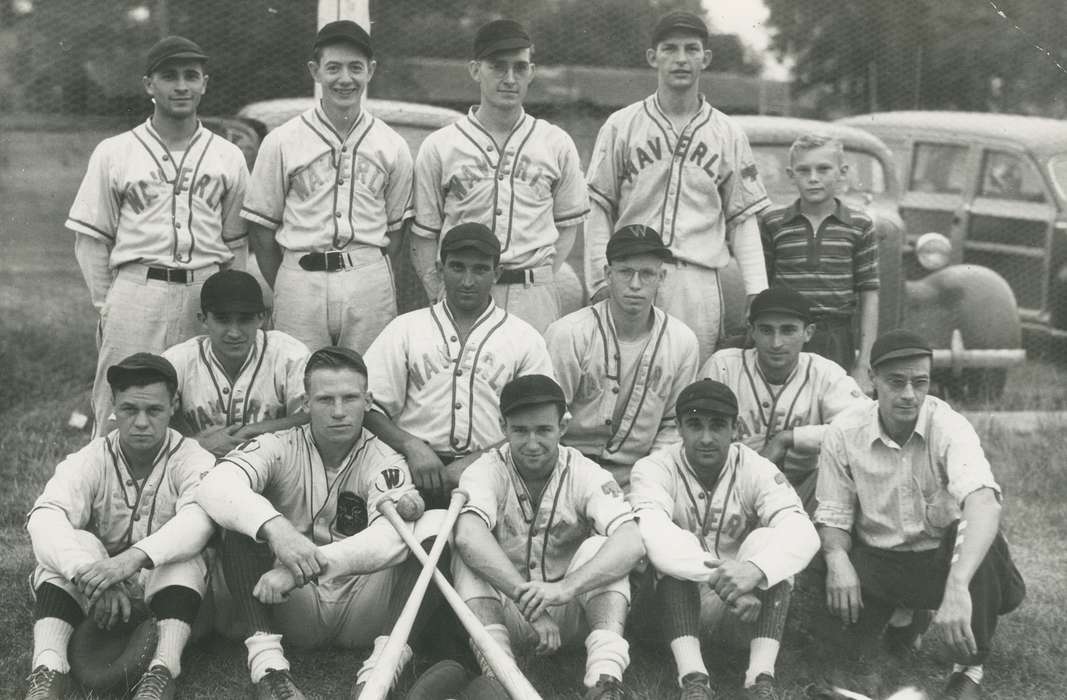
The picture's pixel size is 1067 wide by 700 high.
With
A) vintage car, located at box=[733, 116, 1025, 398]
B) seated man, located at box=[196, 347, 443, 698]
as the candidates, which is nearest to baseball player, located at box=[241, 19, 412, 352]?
seated man, located at box=[196, 347, 443, 698]

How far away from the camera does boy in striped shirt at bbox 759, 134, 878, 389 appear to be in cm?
577

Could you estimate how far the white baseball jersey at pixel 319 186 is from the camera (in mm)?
5379

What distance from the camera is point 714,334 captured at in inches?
225

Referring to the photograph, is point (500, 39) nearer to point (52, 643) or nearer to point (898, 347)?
point (898, 347)

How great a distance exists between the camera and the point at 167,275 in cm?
528

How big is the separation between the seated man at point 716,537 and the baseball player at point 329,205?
1.51 m

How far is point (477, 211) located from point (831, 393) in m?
1.61

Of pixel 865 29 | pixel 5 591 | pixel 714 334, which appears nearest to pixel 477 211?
pixel 714 334

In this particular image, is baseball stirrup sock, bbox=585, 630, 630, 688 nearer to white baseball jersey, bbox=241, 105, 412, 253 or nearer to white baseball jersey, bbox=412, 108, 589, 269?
white baseball jersey, bbox=412, 108, 589, 269

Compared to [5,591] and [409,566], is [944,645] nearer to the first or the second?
[409,566]

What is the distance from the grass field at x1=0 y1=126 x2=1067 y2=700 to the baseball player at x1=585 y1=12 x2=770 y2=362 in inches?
57.2

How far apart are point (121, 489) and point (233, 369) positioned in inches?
26.9

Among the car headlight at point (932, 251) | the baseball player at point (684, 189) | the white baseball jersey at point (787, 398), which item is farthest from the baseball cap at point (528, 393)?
the car headlight at point (932, 251)

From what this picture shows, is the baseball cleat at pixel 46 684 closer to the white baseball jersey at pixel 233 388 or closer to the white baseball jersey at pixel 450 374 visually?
the white baseball jersey at pixel 233 388
